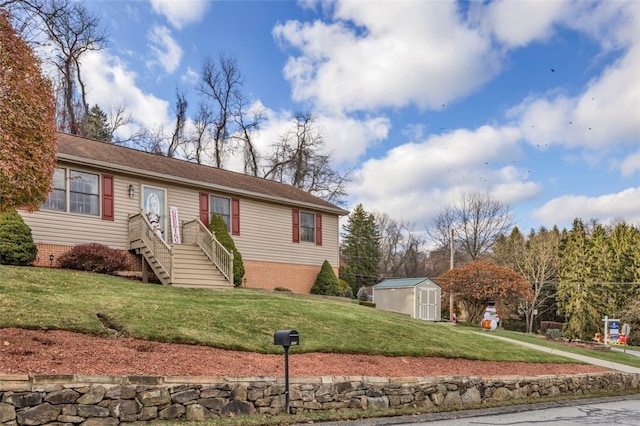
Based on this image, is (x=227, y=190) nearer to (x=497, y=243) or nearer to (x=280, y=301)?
(x=280, y=301)

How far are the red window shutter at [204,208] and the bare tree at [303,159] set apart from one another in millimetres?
19729

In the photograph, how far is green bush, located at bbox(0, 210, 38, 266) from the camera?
12.3 metres

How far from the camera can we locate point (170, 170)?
17.3 metres

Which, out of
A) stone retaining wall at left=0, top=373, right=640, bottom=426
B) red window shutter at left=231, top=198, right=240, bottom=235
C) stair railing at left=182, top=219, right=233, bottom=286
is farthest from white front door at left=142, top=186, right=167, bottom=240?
stone retaining wall at left=0, top=373, right=640, bottom=426

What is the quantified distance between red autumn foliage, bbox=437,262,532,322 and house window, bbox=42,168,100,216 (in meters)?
17.4

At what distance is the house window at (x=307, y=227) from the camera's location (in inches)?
824

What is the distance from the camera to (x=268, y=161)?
37781 mm

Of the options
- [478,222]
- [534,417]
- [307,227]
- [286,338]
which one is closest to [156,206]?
[307,227]

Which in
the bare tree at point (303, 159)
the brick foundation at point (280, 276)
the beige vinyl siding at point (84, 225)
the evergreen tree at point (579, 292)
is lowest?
the evergreen tree at point (579, 292)

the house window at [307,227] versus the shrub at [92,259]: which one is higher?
the house window at [307,227]

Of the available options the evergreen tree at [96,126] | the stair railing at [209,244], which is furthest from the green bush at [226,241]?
the evergreen tree at [96,126]

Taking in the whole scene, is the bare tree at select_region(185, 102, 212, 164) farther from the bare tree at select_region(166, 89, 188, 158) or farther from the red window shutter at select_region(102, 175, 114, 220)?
the red window shutter at select_region(102, 175, 114, 220)

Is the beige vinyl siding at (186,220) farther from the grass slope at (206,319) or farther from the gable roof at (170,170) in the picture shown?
the grass slope at (206,319)

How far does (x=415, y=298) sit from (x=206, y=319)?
16925 millimetres
